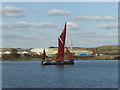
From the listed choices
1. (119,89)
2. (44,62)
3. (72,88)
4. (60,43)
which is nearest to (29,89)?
(72,88)

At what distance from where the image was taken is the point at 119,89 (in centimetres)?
6469

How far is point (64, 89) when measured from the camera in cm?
6400

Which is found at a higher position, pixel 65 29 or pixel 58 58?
pixel 65 29

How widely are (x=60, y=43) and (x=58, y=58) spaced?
856cm

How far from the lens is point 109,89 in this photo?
64.1m

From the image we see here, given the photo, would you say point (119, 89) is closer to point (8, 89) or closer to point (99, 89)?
point (99, 89)

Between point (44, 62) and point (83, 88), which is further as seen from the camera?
point (44, 62)

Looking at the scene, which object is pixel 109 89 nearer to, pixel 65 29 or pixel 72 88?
pixel 72 88

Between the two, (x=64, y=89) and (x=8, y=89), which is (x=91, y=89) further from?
(x=8, y=89)

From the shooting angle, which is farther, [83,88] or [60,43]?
[60,43]

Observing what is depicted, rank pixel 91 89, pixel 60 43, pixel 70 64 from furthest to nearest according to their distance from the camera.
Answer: pixel 70 64
pixel 60 43
pixel 91 89

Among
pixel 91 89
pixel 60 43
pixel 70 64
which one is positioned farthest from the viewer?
pixel 70 64

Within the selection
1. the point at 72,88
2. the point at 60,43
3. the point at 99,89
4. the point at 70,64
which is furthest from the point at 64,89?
the point at 70,64

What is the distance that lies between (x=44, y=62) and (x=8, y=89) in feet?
335
